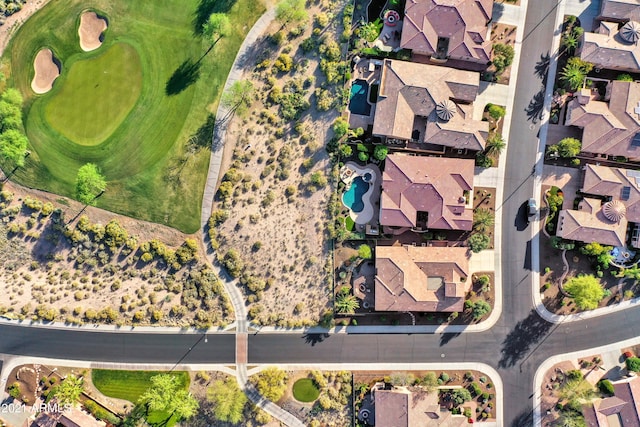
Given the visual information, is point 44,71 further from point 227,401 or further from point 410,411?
point 410,411

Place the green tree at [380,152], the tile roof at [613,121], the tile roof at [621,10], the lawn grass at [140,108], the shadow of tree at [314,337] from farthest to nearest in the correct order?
Result: 1. the lawn grass at [140,108]
2. the shadow of tree at [314,337]
3. the green tree at [380,152]
4. the tile roof at [621,10]
5. the tile roof at [613,121]

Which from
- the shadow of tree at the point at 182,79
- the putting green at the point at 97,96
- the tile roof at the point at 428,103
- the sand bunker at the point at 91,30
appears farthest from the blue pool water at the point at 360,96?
the sand bunker at the point at 91,30

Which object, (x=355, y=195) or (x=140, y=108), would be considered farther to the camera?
(x=140, y=108)

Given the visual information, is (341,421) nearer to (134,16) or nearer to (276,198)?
(276,198)

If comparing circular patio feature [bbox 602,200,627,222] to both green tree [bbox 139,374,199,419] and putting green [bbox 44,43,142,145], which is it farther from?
putting green [bbox 44,43,142,145]

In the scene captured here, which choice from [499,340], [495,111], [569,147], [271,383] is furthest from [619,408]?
[271,383]

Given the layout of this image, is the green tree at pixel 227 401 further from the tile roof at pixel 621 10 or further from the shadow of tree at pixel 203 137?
the tile roof at pixel 621 10

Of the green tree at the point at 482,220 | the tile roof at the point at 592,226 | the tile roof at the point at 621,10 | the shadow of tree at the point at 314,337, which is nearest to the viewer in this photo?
the tile roof at the point at 592,226
